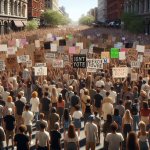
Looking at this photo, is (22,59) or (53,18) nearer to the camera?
(22,59)

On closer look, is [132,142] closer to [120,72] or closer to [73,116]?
[73,116]

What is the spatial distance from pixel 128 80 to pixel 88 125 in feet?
32.4

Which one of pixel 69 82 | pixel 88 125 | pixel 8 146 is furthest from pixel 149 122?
pixel 69 82

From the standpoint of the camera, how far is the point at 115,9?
150 meters

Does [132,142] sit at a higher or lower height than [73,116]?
lower

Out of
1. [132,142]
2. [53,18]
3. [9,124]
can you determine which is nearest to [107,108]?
[9,124]

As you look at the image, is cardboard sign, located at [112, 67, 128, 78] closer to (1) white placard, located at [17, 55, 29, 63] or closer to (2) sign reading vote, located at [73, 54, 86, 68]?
(2) sign reading vote, located at [73, 54, 86, 68]

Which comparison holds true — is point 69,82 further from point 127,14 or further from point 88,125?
point 127,14

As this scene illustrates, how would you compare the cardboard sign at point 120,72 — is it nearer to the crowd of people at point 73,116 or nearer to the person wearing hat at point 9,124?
the crowd of people at point 73,116

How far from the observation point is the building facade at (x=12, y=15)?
234 ft

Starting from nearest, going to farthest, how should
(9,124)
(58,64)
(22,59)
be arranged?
(9,124), (58,64), (22,59)

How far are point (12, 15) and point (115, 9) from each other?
77.5 metres

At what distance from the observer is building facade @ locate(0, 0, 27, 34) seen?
7144 cm

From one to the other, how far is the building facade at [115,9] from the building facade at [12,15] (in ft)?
175
